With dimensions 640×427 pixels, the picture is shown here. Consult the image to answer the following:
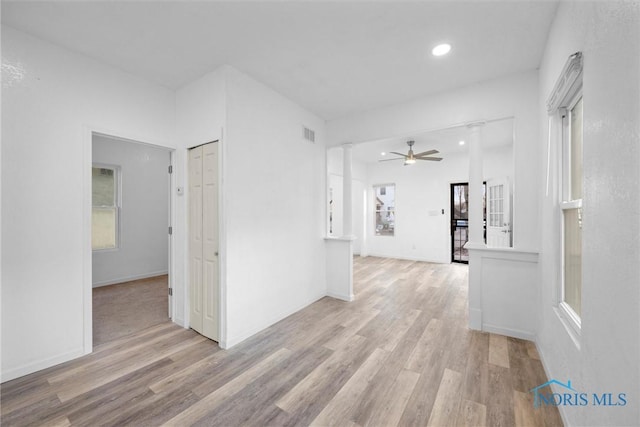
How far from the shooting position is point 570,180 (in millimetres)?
1928

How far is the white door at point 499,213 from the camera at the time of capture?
4.91m

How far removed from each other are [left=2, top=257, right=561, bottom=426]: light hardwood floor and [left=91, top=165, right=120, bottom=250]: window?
10.3 feet

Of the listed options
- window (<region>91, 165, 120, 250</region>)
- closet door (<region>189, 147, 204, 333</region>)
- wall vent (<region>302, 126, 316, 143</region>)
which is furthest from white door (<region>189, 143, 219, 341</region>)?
window (<region>91, 165, 120, 250</region>)

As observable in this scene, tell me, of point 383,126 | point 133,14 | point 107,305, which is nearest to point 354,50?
point 383,126

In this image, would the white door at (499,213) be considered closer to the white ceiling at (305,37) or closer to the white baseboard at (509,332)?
the white baseboard at (509,332)

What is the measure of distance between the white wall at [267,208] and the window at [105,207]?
12.6 feet

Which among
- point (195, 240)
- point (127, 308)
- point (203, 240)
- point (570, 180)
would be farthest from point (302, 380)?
point (127, 308)

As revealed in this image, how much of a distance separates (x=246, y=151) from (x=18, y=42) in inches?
76.7

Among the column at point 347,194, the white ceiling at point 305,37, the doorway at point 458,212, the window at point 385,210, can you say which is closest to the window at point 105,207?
the white ceiling at point 305,37

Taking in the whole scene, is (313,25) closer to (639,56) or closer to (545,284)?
(639,56)

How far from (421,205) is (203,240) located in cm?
572

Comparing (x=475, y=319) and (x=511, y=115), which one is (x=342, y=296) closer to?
(x=475, y=319)

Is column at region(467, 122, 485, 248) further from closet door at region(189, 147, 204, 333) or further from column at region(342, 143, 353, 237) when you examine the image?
closet door at region(189, 147, 204, 333)

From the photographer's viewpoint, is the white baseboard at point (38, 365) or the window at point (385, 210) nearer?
the white baseboard at point (38, 365)
